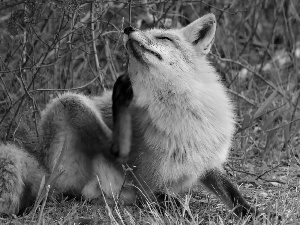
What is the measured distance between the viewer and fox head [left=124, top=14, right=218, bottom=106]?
173 inches

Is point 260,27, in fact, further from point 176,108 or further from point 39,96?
point 176,108

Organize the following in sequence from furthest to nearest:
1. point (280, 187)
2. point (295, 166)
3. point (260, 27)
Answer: point (260, 27)
point (295, 166)
point (280, 187)

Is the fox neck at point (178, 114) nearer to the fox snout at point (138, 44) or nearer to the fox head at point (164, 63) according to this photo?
the fox head at point (164, 63)

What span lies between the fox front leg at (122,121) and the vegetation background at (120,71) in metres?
0.47

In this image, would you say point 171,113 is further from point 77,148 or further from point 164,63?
point 77,148

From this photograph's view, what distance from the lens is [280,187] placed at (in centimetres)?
525

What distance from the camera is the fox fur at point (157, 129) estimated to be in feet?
14.6

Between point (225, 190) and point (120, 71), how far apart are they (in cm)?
376

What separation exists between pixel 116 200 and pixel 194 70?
49.1 inches

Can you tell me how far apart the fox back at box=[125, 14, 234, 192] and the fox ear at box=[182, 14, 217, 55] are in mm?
172

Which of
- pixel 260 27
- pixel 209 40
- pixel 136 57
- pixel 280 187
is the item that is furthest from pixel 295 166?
pixel 260 27

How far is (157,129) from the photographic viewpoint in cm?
452

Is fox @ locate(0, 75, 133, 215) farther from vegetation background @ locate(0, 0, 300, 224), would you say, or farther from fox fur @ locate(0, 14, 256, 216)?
vegetation background @ locate(0, 0, 300, 224)

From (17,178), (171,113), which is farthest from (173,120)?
(17,178)
